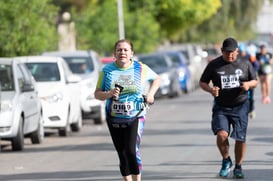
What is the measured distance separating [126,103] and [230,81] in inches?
98.6

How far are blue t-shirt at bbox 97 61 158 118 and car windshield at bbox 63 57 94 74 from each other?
46.2ft

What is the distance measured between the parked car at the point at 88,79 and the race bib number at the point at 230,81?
11112 mm

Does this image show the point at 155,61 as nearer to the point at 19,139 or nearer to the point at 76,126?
the point at 76,126

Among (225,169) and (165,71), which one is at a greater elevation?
(225,169)

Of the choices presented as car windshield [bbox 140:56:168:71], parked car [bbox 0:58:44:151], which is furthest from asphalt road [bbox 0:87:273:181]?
car windshield [bbox 140:56:168:71]

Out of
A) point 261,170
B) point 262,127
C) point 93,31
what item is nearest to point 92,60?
point 262,127

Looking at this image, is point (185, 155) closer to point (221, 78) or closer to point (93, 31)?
point (221, 78)

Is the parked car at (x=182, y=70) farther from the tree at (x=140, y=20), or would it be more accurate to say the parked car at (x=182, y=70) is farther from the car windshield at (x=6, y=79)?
the car windshield at (x=6, y=79)

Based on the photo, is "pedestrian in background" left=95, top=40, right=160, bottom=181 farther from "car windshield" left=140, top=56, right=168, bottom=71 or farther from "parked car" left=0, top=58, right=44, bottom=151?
"car windshield" left=140, top=56, right=168, bottom=71

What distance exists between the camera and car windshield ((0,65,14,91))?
1781cm

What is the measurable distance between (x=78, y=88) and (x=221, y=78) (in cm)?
999

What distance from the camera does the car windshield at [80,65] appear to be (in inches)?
985

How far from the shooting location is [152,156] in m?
15.9

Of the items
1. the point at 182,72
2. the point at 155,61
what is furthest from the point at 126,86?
the point at 182,72
